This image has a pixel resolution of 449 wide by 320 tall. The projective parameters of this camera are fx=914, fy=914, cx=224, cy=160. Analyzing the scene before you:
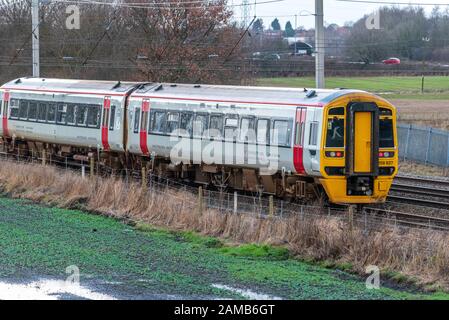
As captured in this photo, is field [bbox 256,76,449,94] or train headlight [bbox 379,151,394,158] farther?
field [bbox 256,76,449,94]

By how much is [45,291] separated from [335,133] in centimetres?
1007

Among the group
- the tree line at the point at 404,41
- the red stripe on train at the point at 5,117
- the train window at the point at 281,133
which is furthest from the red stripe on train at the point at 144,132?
the tree line at the point at 404,41

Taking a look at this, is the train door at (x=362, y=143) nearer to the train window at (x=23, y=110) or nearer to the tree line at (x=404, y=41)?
the train window at (x=23, y=110)

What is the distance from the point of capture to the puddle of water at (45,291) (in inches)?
465

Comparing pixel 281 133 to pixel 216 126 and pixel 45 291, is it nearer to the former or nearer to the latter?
pixel 216 126

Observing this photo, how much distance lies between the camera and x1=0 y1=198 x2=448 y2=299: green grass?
12.7m

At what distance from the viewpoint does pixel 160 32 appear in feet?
154

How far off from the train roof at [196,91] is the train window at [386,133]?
42.5 inches

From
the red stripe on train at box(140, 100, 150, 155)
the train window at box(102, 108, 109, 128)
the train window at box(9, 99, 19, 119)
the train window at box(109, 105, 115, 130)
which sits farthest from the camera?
the train window at box(9, 99, 19, 119)

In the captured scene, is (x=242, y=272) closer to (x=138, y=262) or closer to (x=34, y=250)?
(x=138, y=262)

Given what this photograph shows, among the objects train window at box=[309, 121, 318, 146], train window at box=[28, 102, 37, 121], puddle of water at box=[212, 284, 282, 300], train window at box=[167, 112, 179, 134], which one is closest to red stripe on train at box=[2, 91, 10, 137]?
train window at box=[28, 102, 37, 121]

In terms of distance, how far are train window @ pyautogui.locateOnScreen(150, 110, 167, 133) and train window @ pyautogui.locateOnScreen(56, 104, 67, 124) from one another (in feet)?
16.4

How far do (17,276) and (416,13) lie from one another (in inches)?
2221

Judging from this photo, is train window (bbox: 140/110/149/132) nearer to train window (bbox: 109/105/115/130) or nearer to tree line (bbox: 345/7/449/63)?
train window (bbox: 109/105/115/130)
